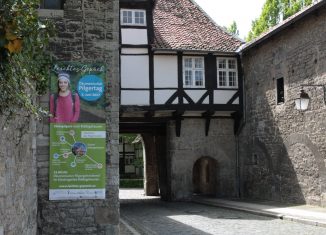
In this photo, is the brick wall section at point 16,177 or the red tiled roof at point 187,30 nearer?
the brick wall section at point 16,177

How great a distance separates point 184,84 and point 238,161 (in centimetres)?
456

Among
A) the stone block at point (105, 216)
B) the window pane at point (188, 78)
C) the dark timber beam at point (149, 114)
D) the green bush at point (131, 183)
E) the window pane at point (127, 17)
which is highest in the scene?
the window pane at point (127, 17)

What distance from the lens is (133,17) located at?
20719 millimetres

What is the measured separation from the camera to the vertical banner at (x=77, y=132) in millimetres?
9914

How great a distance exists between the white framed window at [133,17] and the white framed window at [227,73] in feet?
12.4

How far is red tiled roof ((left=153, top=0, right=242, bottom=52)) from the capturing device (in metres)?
21.6

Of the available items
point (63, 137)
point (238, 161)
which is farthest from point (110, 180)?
point (238, 161)

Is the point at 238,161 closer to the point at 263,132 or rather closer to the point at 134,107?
the point at 263,132

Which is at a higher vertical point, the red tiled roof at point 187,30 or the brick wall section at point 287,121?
the red tiled roof at point 187,30

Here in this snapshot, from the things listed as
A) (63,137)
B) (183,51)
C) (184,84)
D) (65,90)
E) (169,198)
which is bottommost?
(169,198)

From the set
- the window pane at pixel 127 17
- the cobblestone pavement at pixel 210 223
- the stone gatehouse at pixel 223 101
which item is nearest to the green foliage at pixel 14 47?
the cobblestone pavement at pixel 210 223

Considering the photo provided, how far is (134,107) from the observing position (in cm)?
2044

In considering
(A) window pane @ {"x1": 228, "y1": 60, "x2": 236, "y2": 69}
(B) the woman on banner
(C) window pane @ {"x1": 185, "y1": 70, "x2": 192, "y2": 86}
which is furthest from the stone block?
(A) window pane @ {"x1": 228, "y1": 60, "x2": 236, "y2": 69}

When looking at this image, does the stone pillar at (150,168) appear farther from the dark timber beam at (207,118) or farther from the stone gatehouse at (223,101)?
the dark timber beam at (207,118)
